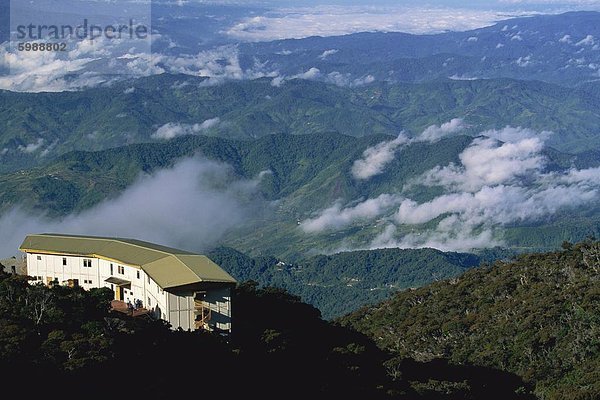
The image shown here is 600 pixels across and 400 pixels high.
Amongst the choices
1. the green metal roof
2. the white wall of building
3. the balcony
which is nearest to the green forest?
the balcony

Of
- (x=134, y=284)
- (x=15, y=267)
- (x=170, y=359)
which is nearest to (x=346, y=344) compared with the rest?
(x=134, y=284)

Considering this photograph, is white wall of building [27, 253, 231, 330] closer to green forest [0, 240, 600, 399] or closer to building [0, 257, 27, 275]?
building [0, 257, 27, 275]

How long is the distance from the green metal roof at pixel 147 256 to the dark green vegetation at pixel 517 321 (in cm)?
2342

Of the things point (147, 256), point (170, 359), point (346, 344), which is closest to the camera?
point (170, 359)

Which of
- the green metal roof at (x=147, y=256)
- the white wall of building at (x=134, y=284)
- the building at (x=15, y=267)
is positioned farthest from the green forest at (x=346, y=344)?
the building at (x=15, y=267)

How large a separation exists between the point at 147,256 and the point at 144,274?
240cm

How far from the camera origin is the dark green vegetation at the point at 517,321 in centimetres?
7919

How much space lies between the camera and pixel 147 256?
6600cm

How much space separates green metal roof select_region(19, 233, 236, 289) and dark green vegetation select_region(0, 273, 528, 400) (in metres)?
3.36

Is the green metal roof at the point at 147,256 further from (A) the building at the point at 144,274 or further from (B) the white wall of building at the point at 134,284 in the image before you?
(B) the white wall of building at the point at 134,284

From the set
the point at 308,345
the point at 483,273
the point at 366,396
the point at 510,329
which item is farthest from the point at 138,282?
the point at 483,273

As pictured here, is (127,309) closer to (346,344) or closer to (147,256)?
(147,256)

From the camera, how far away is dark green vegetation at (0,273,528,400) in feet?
159

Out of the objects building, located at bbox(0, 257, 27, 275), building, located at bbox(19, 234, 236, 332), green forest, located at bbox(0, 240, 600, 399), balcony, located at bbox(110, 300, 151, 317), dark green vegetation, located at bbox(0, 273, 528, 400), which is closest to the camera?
dark green vegetation, located at bbox(0, 273, 528, 400)
